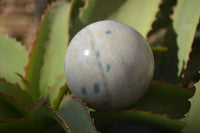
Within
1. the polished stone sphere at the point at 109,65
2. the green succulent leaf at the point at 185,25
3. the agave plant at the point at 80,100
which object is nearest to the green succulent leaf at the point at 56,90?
the agave plant at the point at 80,100

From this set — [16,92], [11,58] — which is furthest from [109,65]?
[11,58]

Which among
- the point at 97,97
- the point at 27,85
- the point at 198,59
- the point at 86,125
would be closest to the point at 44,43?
the point at 27,85

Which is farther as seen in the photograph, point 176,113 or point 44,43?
point 44,43

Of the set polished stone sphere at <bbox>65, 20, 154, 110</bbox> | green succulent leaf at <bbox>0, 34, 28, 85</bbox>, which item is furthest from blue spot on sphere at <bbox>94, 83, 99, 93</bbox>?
green succulent leaf at <bbox>0, 34, 28, 85</bbox>

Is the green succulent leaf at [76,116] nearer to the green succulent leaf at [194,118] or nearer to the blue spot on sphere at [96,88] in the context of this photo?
the blue spot on sphere at [96,88]

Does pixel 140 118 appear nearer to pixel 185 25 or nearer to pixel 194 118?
pixel 194 118

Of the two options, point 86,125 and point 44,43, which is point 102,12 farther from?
point 86,125

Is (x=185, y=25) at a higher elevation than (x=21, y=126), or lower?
higher
